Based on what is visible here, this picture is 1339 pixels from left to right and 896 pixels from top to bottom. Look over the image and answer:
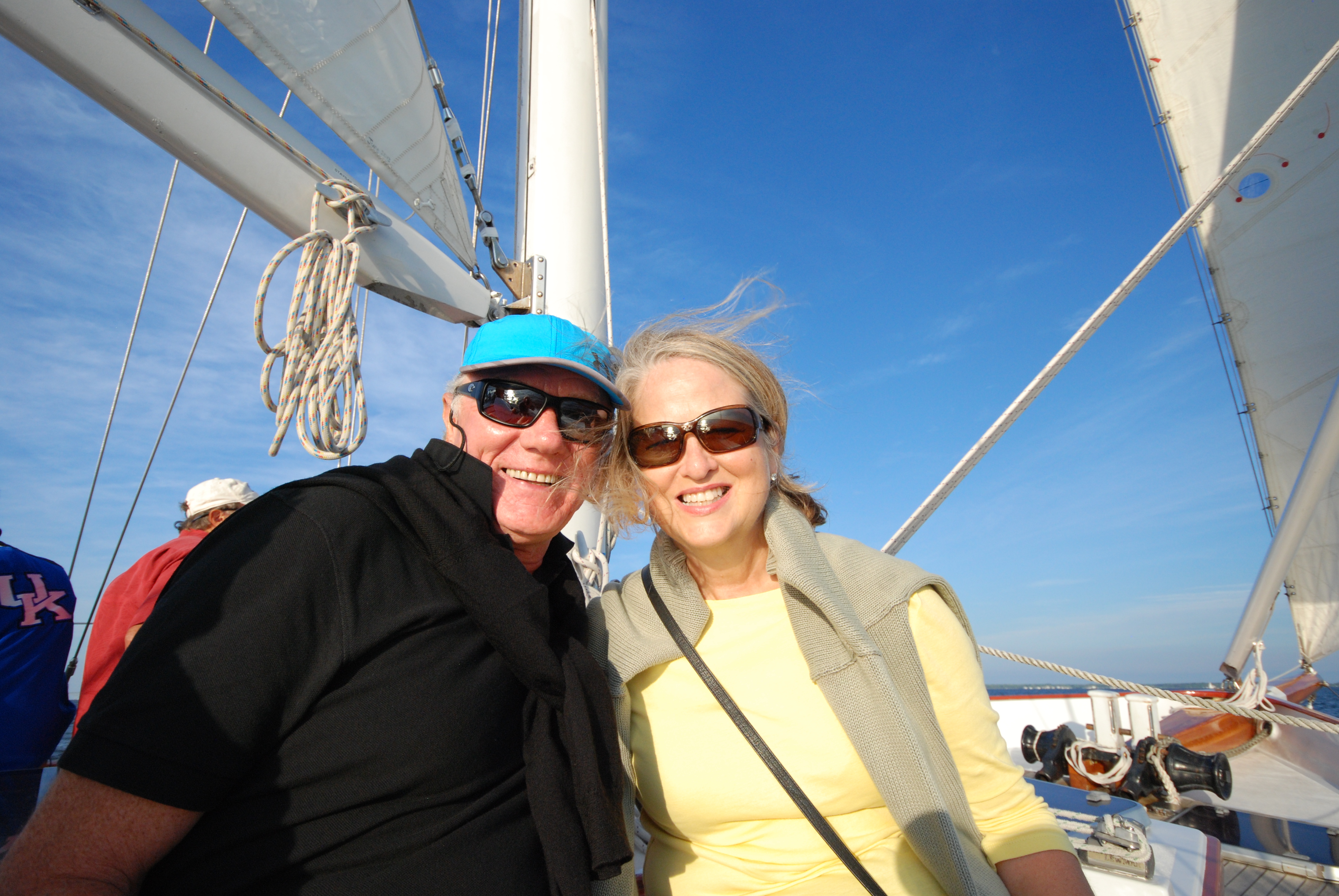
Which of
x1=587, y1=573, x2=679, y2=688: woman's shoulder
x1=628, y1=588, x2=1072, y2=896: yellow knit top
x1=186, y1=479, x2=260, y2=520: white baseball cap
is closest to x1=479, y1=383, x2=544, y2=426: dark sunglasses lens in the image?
x1=587, y1=573, x2=679, y2=688: woman's shoulder

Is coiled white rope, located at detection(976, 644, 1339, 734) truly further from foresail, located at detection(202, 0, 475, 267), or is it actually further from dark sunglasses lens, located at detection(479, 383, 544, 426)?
foresail, located at detection(202, 0, 475, 267)

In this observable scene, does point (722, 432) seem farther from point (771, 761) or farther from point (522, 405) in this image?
point (771, 761)

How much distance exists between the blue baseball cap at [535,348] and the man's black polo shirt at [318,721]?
562mm

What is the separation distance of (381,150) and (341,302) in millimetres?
1534

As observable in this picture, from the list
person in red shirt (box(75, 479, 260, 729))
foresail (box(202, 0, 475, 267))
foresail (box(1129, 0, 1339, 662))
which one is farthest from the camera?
foresail (box(1129, 0, 1339, 662))

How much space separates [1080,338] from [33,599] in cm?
576

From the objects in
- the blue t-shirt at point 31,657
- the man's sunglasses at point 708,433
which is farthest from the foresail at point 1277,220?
the blue t-shirt at point 31,657

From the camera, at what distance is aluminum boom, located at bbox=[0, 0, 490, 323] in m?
1.69

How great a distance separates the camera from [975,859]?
1499 mm

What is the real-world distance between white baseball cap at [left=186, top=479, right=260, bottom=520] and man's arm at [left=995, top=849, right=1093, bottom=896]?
371cm

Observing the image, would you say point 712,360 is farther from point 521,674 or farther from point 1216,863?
point 1216,863

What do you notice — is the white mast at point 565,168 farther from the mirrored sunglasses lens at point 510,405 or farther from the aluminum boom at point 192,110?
the mirrored sunglasses lens at point 510,405

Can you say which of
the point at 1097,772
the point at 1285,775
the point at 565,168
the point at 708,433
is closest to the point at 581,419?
the point at 708,433

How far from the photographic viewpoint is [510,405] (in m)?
1.78
